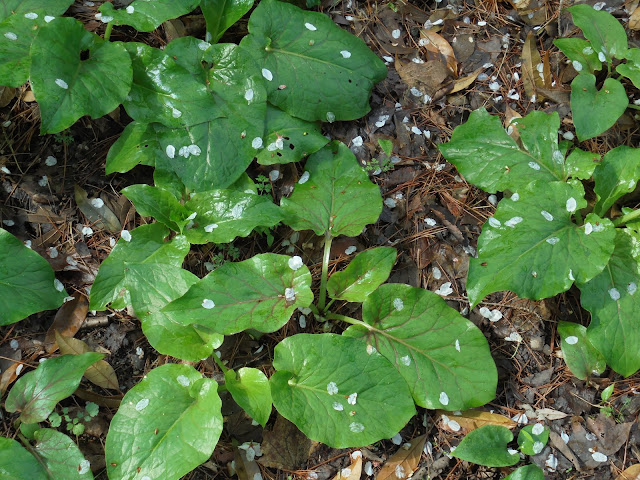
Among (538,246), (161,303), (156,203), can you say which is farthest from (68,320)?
(538,246)

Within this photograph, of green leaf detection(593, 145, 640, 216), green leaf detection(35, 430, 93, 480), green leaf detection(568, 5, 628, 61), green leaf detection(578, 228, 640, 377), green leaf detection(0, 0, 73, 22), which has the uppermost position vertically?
green leaf detection(0, 0, 73, 22)

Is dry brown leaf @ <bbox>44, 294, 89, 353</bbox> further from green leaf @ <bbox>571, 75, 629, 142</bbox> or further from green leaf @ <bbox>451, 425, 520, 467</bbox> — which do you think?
green leaf @ <bbox>571, 75, 629, 142</bbox>

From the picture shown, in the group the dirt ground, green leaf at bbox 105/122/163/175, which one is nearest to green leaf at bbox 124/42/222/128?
green leaf at bbox 105/122/163/175

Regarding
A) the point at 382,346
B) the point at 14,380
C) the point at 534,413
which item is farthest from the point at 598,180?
the point at 14,380

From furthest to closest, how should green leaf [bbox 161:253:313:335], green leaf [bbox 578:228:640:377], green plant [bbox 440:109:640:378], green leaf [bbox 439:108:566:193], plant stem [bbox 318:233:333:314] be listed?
green leaf [bbox 439:108:566:193] < plant stem [bbox 318:233:333:314] < green leaf [bbox 578:228:640:377] < green plant [bbox 440:109:640:378] < green leaf [bbox 161:253:313:335]

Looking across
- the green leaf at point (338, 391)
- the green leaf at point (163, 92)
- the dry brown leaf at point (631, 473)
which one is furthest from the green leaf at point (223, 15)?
the dry brown leaf at point (631, 473)

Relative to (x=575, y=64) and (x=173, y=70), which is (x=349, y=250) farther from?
(x=575, y=64)

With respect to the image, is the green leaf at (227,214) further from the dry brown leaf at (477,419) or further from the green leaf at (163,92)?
the dry brown leaf at (477,419)
